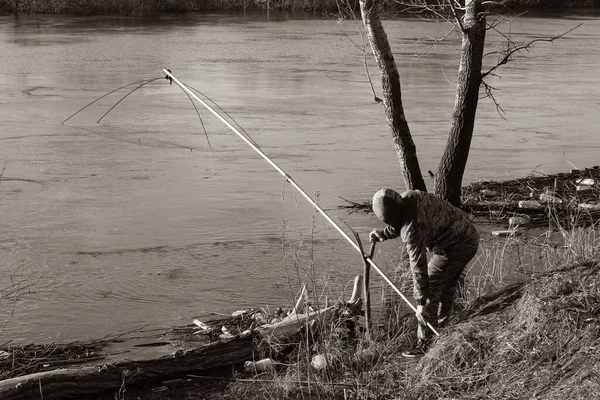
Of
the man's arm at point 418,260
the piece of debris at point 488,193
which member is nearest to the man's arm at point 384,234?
the man's arm at point 418,260

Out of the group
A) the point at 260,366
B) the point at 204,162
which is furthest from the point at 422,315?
the point at 204,162

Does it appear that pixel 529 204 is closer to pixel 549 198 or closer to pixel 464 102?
pixel 549 198

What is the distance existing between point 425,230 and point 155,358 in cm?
189

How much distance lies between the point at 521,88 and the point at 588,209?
1060 centimetres

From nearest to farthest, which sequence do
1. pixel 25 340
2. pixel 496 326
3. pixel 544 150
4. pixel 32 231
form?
pixel 496 326, pixel 25 340, pixel 32 231, pixel 544 150

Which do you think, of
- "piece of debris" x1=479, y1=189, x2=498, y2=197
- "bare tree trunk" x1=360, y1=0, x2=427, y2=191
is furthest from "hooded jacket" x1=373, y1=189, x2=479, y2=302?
"piece of debris" x1=479, y1=189, x2=498, y2=197

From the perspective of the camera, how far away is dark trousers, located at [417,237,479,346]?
5.93 metres

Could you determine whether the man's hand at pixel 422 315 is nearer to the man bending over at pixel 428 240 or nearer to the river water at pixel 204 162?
the man bending over at pixel 428 240

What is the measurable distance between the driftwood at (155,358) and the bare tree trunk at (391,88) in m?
1.77

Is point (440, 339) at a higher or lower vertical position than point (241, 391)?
higher

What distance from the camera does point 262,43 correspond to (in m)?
27.3

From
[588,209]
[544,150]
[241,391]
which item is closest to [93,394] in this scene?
[241,391]

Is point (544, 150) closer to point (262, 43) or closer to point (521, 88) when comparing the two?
point (521, 88)

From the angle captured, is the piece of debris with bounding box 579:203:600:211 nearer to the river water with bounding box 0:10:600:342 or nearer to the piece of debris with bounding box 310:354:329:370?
the river water with bounding box 0:10:600:342
